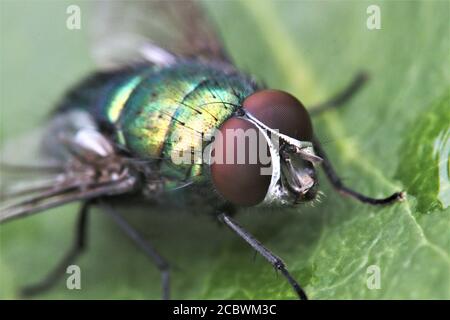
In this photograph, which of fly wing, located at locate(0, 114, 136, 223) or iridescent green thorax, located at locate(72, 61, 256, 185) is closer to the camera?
iridescent green thorax, located at locate(72, 61, 256, 185)

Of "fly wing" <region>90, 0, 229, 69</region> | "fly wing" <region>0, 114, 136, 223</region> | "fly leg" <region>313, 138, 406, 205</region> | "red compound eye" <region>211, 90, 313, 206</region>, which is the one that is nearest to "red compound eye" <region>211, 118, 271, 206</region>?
"red compound eye" <region>211, 90, 313, 206</region>

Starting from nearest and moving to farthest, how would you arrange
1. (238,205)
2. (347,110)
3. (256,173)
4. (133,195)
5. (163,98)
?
(256,173)
(238,205)
(163,98)
(133,195)
(347,110)

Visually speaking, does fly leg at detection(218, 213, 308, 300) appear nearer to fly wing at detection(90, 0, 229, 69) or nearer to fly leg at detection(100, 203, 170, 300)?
fly leg at detection(100, 203, 170, 300)

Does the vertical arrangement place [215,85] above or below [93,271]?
above

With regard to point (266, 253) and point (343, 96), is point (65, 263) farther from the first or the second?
point (343, 96)

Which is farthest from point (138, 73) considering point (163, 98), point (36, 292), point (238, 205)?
point (36, 292)

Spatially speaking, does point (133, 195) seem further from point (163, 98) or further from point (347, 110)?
point (347, 110)

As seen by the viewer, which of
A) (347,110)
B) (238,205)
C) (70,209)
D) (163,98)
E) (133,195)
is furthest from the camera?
(70,209)
